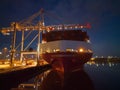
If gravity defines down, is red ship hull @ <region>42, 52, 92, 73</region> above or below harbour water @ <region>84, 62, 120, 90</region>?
above

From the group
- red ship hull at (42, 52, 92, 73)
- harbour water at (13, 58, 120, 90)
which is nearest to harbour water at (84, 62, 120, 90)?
harbour water at (13, 58, 120, 90)

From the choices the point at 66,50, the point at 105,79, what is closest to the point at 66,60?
the point at 66,50

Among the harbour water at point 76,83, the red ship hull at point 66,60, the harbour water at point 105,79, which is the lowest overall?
the harbour water at point 105,79

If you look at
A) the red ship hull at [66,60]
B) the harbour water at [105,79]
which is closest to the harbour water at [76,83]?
the harbour water at [105,79]

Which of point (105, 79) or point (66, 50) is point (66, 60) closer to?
point (66, 50)

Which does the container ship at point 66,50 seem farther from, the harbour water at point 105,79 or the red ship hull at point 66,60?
the harbour water at point 105,79

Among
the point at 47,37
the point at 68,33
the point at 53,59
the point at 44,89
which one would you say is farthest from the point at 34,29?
the point at 44,89

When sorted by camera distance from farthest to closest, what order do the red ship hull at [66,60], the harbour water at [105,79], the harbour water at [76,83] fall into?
the red ship hull at [66,60]
the harbour water at [105,79]
the harbour water at [76,83]

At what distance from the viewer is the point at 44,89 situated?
80.5 ft

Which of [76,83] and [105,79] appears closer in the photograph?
[76,83]

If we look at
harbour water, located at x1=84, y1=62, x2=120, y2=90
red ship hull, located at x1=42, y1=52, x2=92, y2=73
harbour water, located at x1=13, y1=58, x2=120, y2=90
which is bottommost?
harbour water, located at x1=84, y1=62, x2=120, y2=90

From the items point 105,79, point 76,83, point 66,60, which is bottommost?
point 105,79

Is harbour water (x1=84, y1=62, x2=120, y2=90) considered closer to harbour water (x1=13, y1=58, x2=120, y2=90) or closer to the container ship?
harbour water (x1=13, y1=58, x2=120, y2=90)

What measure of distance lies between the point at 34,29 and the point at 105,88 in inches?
1320
